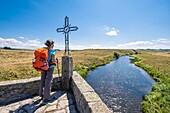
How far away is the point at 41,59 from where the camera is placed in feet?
12.3

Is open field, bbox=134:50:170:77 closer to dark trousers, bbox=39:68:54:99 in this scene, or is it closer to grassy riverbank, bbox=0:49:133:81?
grassy riverbank, bbox=0:49:133:81

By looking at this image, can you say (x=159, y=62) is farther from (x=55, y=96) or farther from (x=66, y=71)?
(x=55, y=96)

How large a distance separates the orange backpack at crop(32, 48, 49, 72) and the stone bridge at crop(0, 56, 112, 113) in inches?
38.4

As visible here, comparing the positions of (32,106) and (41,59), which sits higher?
(41,59)

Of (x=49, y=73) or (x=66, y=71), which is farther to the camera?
(x=66, y=71)

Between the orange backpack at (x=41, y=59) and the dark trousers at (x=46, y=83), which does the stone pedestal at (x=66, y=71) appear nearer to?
the dark trousers at (x=46, y=83)

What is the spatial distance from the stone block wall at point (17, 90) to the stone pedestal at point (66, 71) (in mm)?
895

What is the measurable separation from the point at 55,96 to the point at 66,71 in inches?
36.8

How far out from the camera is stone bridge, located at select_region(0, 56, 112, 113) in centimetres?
339

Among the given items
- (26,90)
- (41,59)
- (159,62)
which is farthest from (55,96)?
(159,62)

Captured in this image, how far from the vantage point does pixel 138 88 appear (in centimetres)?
1450

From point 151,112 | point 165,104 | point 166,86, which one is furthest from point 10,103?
point 166,86

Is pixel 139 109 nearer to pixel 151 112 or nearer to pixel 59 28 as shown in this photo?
pixel 151 112

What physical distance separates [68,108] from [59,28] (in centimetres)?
279
